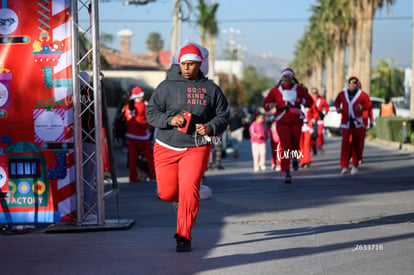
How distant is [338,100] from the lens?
1762 centimetres

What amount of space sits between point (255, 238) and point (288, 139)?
22.4ft

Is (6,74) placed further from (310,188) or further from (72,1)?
(310,188)

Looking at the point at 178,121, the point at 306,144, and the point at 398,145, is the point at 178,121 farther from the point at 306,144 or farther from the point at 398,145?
the point at 398,145

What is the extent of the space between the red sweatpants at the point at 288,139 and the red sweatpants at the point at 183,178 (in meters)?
7.20

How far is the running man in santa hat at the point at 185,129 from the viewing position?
8016mm

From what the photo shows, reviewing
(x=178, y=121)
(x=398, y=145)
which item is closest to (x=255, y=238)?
(x=178, y=121)

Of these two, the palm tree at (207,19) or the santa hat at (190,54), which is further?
the palm tree at (207,19)

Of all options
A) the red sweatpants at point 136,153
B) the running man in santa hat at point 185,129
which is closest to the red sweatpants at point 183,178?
the running man in santa hat at point 185,129

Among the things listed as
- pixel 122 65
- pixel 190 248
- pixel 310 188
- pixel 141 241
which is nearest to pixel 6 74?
pixel 141 241

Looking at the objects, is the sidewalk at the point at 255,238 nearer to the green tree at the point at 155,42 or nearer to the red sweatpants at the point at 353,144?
the red sweatpants at the point at 353,144

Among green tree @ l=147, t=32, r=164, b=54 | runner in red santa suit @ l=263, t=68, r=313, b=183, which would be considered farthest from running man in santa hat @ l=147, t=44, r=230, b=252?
green tree @ l=147, t=32, r=164, b=54

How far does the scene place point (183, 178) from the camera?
26.5ft

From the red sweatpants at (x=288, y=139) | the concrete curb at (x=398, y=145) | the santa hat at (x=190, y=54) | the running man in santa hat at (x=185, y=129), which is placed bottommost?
the concrete curb at (x=398, y=145)

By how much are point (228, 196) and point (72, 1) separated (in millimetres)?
5466
